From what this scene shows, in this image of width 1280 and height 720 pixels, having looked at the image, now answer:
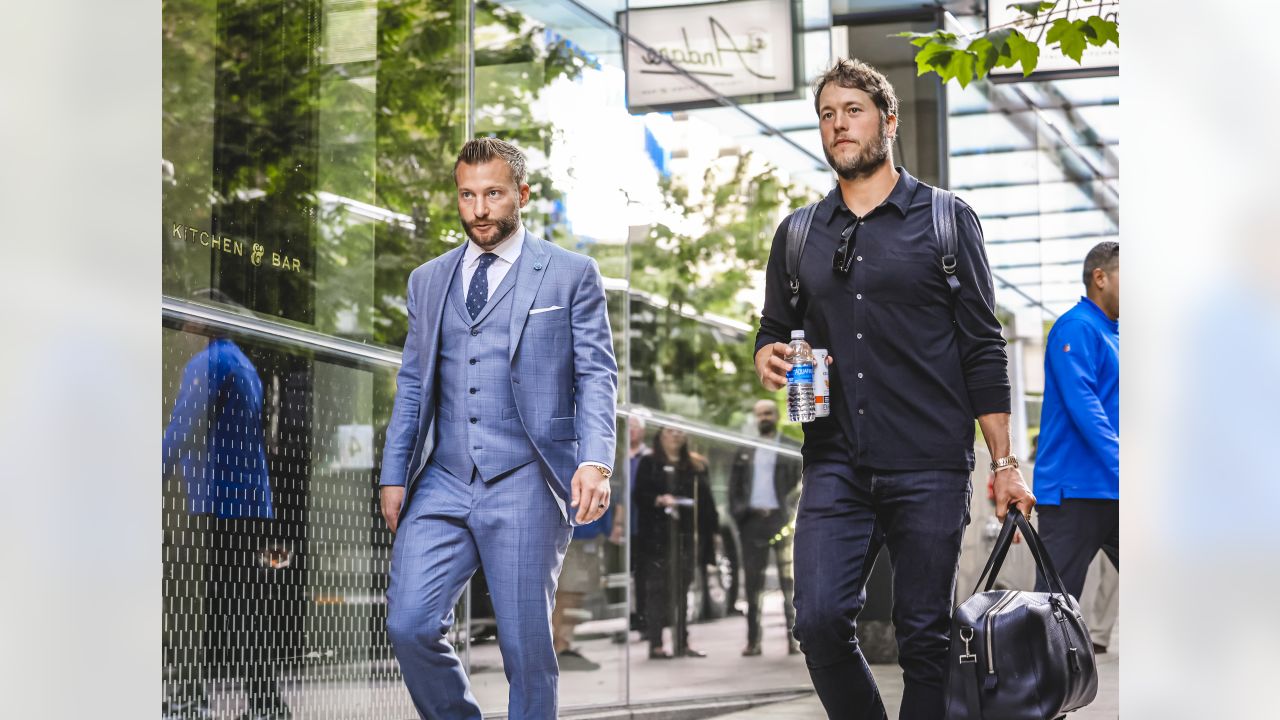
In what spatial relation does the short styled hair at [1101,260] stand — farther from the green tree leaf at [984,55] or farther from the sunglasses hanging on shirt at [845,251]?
the sunglasses hanging on shirt at [845,251]

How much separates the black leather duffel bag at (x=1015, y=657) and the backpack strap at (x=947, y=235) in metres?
0.78

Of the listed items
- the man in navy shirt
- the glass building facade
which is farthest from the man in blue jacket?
the glass building facade

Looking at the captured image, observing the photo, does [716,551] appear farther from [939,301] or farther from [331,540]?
[939,301]

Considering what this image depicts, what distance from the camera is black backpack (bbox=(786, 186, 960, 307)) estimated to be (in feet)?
16.9

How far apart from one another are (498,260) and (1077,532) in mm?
3341

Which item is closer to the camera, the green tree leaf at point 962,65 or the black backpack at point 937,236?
the black backpack at point 937,236

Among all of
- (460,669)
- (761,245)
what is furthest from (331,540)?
(761,245)

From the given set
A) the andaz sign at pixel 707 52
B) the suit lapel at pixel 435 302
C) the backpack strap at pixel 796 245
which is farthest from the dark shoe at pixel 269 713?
the andaz sign at pixel 707 52

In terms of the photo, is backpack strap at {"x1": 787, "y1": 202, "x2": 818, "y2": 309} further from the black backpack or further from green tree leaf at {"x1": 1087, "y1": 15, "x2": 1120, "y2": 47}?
green tree leaf at {"x1": 1087, "y1": 15, "x2": 1120, "y2": 47}

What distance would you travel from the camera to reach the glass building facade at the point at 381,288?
241 inches

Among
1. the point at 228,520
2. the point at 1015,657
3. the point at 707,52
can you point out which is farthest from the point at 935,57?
the point at 707,52

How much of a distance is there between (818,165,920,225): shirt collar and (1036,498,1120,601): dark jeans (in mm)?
2780

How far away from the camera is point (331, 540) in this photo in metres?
7.07

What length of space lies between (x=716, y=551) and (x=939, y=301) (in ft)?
20.2
